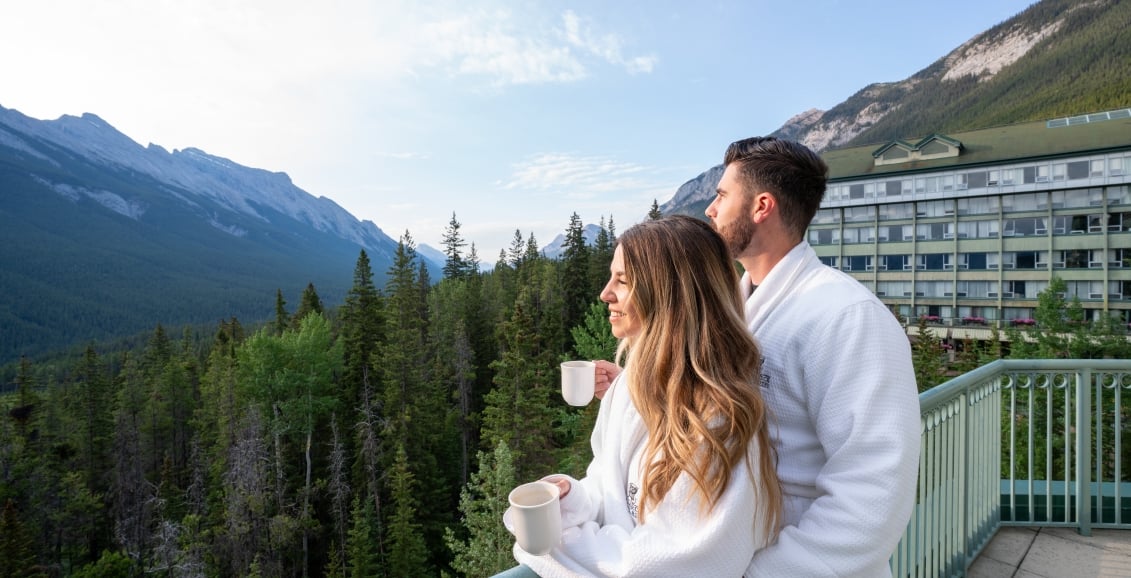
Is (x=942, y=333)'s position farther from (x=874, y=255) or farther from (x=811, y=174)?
(x=811, y=174)

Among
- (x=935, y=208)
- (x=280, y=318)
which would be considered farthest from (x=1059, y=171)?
(x=280, y=318)

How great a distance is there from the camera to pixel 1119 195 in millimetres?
43250

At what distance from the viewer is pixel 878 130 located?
5364 inches

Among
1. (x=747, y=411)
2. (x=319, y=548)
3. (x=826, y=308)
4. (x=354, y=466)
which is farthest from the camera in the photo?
(x=319, y=548)

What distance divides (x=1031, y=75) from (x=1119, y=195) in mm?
75637

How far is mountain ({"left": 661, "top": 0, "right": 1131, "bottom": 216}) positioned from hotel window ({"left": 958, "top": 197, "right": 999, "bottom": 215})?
2412cm

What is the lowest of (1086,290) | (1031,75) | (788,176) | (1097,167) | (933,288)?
(1086,290)

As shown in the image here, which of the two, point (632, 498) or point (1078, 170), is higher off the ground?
point (1078, 170)

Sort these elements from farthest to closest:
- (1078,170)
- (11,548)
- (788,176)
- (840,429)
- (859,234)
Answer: (859,234) → (1078,170) → (11,548) → (788,176) → (840,429)

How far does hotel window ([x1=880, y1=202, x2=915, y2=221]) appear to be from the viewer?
51.2 meters

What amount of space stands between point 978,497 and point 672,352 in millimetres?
4117

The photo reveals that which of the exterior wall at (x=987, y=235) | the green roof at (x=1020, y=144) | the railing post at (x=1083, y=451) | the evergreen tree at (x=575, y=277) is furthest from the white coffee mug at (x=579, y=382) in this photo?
the exterior wall at (x=987, y=235)

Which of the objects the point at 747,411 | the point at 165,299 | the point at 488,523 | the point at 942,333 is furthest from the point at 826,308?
the point at 165,299

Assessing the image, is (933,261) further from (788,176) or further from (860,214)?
(788,176)
